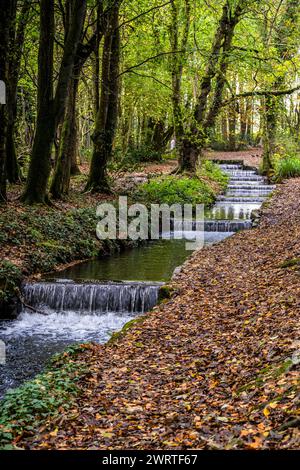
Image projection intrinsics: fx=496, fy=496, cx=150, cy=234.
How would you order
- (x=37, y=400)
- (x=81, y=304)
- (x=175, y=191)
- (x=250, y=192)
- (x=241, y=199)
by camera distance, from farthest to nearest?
(x=250, y=192) < (x=241, y=199) < (x=175, y=191) < (x=81, y=304) < (x=37, y=400)

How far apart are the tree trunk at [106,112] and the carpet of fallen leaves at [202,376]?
981cm

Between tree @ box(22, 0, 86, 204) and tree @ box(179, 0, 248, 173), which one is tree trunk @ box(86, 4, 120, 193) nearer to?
tree @ box(22, 0, 86, 204)

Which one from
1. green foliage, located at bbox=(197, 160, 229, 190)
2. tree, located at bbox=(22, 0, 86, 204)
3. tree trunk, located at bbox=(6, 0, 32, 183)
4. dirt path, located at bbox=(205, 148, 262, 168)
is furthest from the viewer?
dirt path, located at bbox=(205, 148, 262, 168)

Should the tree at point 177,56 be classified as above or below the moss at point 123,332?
above

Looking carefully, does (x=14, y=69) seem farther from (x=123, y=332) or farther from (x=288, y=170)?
(x=288, y=170)

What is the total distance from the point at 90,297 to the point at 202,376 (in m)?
5.48

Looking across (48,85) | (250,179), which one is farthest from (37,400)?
(250,179)

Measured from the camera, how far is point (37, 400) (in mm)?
5688

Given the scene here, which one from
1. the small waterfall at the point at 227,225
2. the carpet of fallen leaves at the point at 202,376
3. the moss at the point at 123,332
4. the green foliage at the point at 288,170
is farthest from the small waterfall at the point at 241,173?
the moss at the point at 123,332

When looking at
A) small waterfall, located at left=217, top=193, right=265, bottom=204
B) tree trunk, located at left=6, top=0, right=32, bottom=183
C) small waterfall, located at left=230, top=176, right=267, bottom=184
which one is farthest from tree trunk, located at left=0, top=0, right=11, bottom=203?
small waterfall, located at left=230, top=176, right=267, bottom=184

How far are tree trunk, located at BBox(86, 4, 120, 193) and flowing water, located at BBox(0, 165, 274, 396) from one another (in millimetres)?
4741

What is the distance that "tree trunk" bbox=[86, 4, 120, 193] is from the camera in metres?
17.9

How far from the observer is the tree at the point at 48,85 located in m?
14.1

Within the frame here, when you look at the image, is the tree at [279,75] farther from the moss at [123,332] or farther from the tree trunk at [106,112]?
the moss at [123,332]
